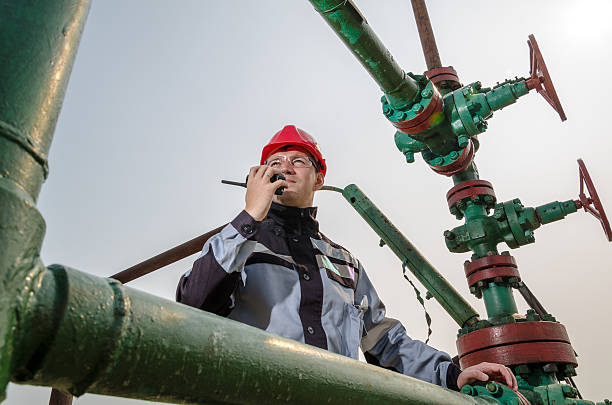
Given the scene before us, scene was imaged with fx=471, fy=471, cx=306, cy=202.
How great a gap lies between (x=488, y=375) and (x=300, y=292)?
2.00 feet

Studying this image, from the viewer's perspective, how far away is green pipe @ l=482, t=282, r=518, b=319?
2.48 m

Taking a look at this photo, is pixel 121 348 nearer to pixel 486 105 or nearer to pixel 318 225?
pixel 318 225

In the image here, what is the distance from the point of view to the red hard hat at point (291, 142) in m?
2.09

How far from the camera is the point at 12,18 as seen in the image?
42cm

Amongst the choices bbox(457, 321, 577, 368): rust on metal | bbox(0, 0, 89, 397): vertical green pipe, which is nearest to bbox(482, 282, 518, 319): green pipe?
bbox(457, 321, 577, 368): rust on metal

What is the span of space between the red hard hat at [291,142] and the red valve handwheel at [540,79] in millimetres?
1350

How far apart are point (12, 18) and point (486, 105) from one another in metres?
2.54

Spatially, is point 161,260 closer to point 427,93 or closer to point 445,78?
point 427,93

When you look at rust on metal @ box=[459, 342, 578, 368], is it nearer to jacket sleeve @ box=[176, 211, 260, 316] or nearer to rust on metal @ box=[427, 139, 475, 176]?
rust on metal @ box=[427, 139, 475, 176]

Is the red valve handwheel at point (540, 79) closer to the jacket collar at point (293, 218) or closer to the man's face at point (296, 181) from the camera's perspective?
the man's face at point (296, 181)

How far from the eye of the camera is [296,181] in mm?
1886

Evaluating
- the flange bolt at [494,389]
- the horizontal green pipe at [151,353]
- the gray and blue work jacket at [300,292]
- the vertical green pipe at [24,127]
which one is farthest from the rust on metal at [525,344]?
the vertical green pipe at [24,127]

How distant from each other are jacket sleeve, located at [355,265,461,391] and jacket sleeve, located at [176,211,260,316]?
66 cm

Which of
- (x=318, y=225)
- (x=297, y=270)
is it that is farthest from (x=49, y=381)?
(x=318, y=225)
